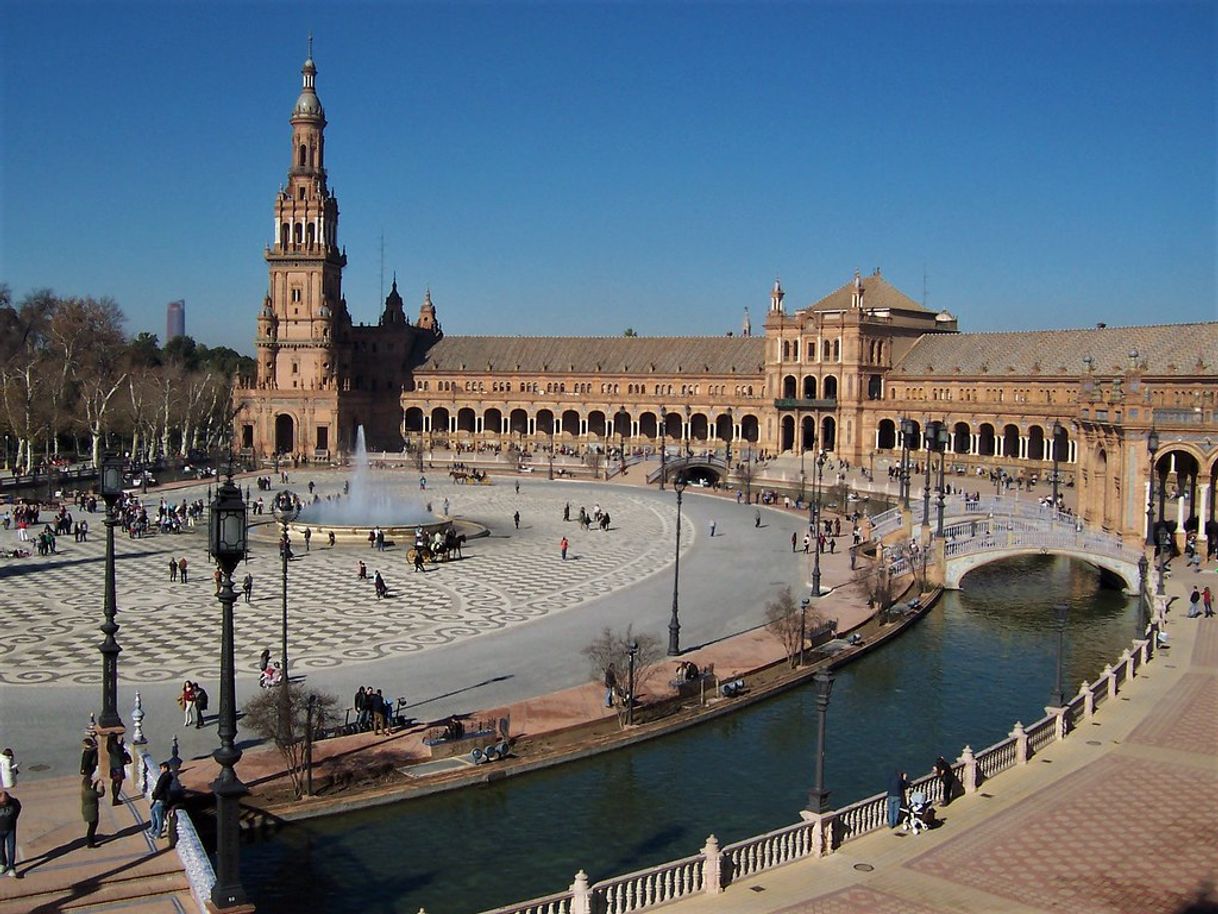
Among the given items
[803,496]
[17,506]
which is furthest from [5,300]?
[803,496]

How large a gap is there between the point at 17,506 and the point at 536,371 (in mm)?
60182

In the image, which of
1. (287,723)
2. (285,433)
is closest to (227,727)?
(287,723)

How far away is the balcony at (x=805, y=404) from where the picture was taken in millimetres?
100312

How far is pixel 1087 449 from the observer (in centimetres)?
5700

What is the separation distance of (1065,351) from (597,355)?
43.8 m

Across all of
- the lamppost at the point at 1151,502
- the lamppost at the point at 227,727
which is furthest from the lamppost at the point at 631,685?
the lamppost at the point at 1151,502

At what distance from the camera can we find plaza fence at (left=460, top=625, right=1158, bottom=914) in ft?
54.3

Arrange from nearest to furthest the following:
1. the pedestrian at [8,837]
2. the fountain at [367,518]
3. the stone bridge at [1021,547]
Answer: the pedestrian at [8,837]
the stone bridge at [1021,547]
the fountain at [367,518]

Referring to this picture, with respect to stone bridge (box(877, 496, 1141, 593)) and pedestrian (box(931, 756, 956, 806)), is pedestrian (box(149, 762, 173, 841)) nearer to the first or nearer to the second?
pedestrian (box(931, 756, 956, 806))

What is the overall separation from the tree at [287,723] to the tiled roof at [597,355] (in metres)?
86.4

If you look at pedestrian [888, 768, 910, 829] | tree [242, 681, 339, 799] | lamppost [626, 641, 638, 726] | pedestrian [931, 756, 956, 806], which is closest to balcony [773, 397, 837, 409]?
lamppost [626, 641, 638, 726]

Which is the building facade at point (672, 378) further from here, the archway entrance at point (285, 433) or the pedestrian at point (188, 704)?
the pedestrian at point (188, 704)

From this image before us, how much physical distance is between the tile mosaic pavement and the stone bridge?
852 inches

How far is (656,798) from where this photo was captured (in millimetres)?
24891
